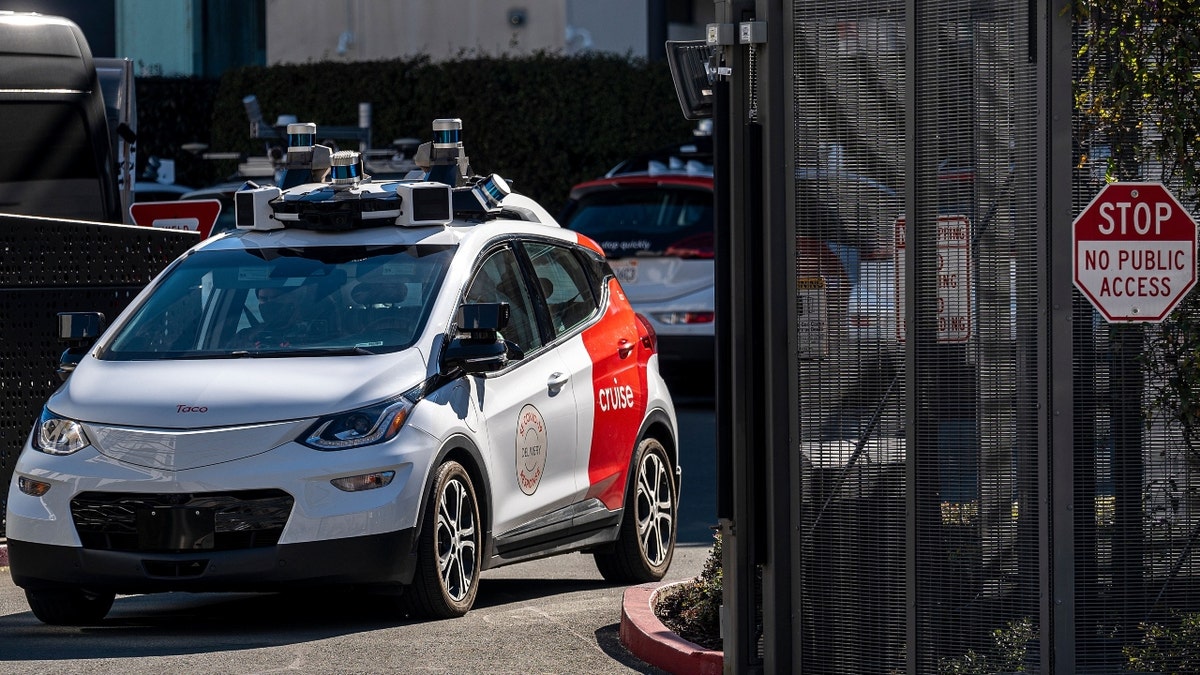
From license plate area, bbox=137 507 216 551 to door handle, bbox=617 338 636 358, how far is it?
2.66m

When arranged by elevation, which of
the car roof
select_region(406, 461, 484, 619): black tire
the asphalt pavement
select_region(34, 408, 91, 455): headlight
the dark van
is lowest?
the asphalt pavement

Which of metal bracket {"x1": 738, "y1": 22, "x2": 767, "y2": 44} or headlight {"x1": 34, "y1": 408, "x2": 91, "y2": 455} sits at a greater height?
metal bracket {"x1": 738, "y1": 22, "x2": 767, "y2": 44}

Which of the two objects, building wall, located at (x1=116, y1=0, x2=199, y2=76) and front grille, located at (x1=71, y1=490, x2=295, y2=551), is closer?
front grille, located at (x1=71, y1=490, x2=295, y2=551)

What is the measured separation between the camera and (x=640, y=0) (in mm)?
25188

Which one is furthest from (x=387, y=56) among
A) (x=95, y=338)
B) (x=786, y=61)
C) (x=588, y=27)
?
(x=786, y=61)

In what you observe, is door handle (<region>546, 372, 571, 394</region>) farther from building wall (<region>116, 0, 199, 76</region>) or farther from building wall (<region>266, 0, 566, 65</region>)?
building wall (<region>116, 0, 199, 76</region>)

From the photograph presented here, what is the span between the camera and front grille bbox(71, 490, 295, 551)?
7.99m

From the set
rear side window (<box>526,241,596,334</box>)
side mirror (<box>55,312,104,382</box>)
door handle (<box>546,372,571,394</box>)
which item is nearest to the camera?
side mirror (<box>55,312,104,382</box>)

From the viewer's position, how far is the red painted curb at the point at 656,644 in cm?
745

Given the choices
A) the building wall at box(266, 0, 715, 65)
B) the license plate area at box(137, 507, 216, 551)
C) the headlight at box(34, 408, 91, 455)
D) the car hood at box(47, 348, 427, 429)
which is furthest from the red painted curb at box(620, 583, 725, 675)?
the building wall at box(266, 0, 715, 65)

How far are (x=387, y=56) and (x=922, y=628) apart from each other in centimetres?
2113

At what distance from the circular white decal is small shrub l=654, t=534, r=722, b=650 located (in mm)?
890

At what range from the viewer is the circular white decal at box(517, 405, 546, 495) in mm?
9078

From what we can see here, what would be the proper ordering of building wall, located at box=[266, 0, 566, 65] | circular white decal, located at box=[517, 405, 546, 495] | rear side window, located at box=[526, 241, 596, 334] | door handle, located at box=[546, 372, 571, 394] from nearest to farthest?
circular white decal, located at box=[517, 405, 546, 495] → door handle, located at box=[546, 372, 571, 394] → rear side window, located at box=[526, 241, 596, 334] → building wall, located at box=[266, 0, 566, 65]
